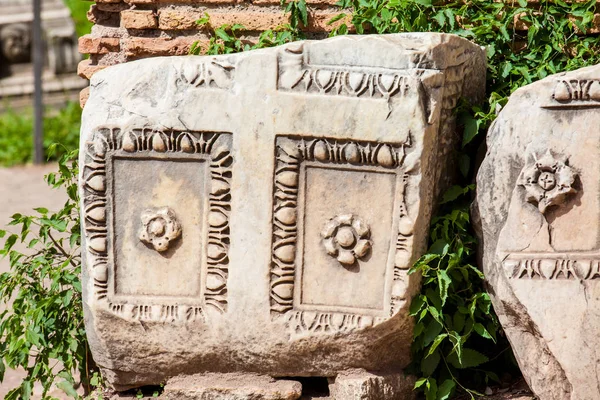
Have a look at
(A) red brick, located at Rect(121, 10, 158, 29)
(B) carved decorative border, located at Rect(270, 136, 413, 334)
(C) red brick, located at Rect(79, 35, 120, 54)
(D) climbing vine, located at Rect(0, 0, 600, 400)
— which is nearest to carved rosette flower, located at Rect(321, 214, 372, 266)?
(B) carved decorative border, located at Rect(270, 136, 413, 334)

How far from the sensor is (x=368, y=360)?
331cm

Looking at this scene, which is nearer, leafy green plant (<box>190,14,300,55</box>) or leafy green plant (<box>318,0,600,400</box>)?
leafy green plant (<box>318,0,600,400</box>)

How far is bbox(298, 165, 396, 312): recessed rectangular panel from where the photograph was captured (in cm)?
317

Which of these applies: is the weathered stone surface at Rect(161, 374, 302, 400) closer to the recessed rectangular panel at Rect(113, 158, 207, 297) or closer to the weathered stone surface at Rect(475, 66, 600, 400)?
the recessed rectangular panel at Rect(113, 158, 207, 297)

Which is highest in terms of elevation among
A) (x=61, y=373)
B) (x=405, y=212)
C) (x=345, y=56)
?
(x=345, y=56)

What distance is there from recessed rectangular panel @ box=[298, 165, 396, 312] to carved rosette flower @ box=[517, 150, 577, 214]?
464mm

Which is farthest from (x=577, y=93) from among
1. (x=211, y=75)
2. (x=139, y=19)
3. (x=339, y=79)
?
(x=139, y=19)

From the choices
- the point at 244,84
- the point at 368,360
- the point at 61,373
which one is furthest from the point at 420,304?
the point at 61,373

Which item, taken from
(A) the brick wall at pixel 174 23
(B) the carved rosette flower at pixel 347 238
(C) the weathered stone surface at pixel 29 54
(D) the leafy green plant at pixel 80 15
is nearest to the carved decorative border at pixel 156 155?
(B) the carved rosette flower at pixel 347 238

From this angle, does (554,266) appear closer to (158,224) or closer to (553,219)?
(553,219)

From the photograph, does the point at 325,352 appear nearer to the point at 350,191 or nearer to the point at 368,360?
the point at 368,360

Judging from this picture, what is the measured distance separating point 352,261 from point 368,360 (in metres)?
0.39

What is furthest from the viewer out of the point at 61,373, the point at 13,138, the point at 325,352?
the point at 13,138

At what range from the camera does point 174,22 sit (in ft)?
13.0
